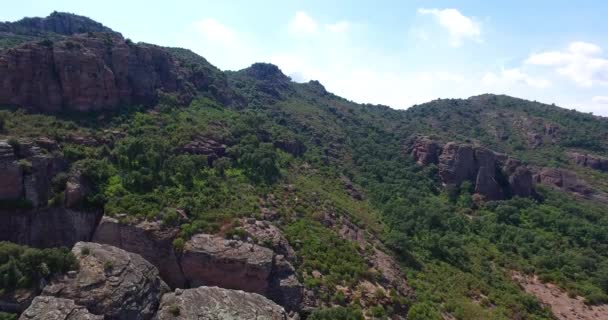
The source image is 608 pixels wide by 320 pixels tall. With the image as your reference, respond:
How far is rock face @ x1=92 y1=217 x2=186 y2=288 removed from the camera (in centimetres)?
4097

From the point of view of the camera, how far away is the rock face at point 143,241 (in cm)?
4097

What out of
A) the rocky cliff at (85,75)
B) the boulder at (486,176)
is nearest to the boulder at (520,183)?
the boulder at (486,176)

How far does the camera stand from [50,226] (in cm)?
4247

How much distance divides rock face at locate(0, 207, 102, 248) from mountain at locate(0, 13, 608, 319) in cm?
13

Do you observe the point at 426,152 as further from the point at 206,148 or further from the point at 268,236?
the point at 268,236

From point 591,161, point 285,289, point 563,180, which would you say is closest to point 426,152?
point 563,180

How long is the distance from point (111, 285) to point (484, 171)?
83154mm

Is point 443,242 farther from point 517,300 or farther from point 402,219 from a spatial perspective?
point 517,300

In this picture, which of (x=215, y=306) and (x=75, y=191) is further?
(x=75, y=191)

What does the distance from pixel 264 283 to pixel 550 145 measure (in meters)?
119

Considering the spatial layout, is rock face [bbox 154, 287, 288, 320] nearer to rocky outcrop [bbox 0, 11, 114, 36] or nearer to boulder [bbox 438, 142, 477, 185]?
boulder [bbox 438, 142, 477, 185]

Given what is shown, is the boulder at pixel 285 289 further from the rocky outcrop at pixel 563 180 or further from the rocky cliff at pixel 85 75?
the rocky outcrop at pixel 563 180

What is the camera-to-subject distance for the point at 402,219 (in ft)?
233

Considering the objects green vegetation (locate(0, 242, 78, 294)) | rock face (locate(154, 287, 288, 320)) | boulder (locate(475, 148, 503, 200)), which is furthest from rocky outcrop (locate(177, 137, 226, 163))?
boulder (locate(475, 148, 503, 200))
